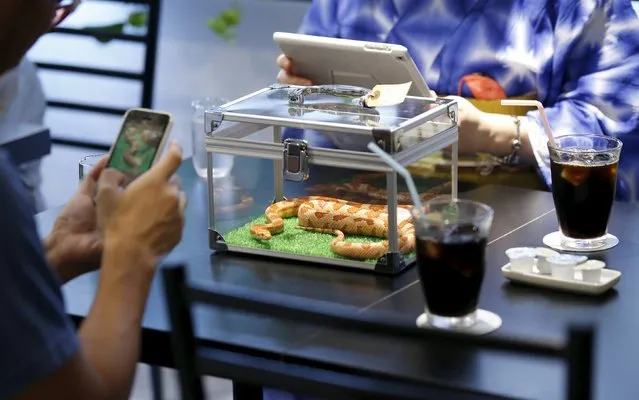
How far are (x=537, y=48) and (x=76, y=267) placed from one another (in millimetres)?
1184

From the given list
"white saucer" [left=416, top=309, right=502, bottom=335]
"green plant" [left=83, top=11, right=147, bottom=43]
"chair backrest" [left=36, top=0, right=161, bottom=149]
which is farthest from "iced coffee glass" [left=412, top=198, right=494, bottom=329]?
"green plant" [left=83, top=11, right=147, bottom=43]

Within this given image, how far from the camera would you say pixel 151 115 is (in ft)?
4.98

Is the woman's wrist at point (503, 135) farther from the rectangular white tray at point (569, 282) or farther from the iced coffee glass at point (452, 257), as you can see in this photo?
the iced coffee glass at point (452, 257)

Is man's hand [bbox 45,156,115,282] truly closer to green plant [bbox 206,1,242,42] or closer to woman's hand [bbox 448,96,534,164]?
woman's hand [bbox 448,96,534,164]

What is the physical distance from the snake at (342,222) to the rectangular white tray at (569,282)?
180 mm

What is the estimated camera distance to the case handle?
1.87m

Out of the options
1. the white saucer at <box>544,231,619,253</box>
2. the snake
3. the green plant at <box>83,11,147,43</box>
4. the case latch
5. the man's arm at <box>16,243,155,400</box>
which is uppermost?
the green plant at <box>83,11,147,43</box>

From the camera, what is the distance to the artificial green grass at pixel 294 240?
1.76m

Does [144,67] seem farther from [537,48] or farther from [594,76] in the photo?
[594,76]

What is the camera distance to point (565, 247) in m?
1.77

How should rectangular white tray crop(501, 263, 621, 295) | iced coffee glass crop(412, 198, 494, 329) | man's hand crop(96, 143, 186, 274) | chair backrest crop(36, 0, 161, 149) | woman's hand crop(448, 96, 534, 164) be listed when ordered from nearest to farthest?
man's hand crop(96, 143, 186, 274)
iced coffee glass crop(412, 198, 494, 329)
rectangular white tray crop(501, 263, 621, 295)
woman's hand crop(448, 96, 534, 164)
chair backrest crop(36, 0, 161, 149)

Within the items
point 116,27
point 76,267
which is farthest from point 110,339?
point 116,27

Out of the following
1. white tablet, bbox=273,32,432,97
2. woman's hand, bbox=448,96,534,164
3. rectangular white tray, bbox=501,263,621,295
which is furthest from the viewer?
woman's hand, bbox=448,96,534,164

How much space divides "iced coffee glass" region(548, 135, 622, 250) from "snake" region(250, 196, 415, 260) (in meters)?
0.23
